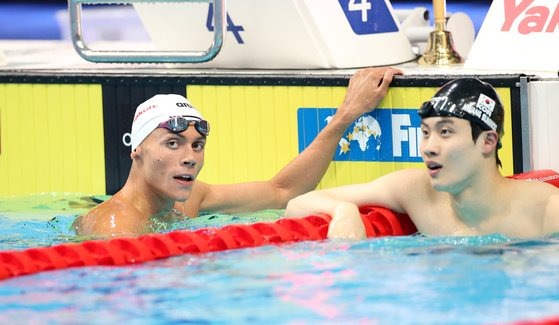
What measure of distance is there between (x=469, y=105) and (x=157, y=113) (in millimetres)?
1065

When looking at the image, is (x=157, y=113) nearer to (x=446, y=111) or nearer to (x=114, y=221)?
(x=114, y=221)

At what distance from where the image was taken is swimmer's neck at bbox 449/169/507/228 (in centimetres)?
377

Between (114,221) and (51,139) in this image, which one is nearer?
(114,221)

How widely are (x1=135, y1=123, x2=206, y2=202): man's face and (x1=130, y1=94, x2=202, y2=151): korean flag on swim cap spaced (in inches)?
1.1

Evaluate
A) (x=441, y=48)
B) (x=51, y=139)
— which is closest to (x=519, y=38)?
(x=441, y=48)

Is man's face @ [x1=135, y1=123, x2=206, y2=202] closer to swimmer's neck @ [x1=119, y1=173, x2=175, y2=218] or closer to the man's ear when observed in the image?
swimmer's neck @ [x1=119, y1=173, x2=175, y2=218]

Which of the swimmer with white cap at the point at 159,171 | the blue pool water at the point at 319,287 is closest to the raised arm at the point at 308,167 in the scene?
the swimmer with white cap at the point at 159,171

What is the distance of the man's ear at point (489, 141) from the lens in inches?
147

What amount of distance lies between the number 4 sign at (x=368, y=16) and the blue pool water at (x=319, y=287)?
133cm

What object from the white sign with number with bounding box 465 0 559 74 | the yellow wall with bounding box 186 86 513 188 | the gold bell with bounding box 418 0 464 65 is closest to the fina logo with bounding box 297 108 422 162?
the yellow wall with bounding box 186 86 513 188

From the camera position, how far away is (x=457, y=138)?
12.1 feet

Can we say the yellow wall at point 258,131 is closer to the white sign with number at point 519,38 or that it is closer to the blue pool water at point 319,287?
the white sign with number at point 519,38

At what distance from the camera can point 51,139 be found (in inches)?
205

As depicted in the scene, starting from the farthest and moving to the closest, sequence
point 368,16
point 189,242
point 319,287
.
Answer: point 368,16, point 189,242, point 319,287
